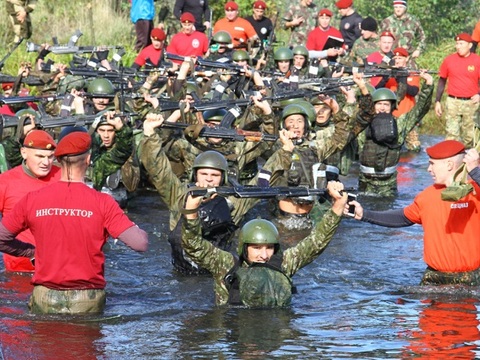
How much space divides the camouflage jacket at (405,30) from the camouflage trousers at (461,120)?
217cm

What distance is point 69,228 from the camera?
32.1 feet

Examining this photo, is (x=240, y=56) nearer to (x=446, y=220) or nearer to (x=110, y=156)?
(x=110, y=156)

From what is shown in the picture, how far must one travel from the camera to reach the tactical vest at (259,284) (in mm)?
10812

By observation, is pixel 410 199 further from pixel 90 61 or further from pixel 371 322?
pixel 371 322

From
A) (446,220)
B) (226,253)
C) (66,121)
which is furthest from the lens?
(66,121)

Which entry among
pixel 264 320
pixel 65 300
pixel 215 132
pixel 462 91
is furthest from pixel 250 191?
pixel 462 91

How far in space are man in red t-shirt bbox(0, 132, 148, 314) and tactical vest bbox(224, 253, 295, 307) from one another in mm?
1356

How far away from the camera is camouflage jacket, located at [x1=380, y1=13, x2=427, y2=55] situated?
2295cm

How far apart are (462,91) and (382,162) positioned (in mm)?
3951

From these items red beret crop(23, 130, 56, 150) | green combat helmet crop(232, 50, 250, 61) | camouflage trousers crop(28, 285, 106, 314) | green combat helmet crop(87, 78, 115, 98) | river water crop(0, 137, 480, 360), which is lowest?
river water crop(0, 137, 480, 360)

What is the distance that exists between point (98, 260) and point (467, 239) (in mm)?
3463

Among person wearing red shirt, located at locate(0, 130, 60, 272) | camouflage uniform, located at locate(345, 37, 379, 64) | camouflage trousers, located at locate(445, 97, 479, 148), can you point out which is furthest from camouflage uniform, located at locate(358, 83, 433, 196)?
person wearing red shirt, located at locate(0, 130, 60, 272)

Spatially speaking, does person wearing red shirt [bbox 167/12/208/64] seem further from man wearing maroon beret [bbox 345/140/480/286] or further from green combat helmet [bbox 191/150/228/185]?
man wearing maroon beret [bbox 345/140/480/286]

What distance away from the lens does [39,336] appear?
10.2m
